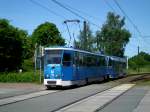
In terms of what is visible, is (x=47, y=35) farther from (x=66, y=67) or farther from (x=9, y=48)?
(x=66, y=67)

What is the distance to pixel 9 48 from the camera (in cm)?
6881

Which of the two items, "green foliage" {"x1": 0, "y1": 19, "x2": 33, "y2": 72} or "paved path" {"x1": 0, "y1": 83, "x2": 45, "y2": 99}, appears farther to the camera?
"green foliage" {"x1": 0, "y1": 19, "x2": 33, "y2": 72}

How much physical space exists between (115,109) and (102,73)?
28640 millimetres

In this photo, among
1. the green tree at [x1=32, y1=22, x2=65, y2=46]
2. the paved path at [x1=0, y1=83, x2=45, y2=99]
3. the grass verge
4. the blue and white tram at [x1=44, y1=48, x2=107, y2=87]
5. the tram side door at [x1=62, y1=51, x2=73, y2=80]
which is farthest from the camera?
the green tree at [x1=32, y1=22, x2=65, y2=46]

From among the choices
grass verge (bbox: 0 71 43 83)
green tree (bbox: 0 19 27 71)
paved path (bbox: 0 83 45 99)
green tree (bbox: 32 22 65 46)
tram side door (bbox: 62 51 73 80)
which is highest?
green tree (bbox: 32 22 65 46)

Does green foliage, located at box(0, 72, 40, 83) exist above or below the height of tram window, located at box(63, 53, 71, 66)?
below

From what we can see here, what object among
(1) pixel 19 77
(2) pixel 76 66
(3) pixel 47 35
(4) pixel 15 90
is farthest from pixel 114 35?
(4) pixel 15 90

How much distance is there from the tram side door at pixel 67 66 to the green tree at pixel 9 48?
3596cm

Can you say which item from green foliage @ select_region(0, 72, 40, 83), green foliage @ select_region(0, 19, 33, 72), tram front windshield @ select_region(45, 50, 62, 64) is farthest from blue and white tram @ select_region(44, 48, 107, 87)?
green foliage @ select_region(0, 19, 33, 72)

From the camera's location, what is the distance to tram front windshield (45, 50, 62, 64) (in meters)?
31.7

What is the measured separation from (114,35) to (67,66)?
7823cm

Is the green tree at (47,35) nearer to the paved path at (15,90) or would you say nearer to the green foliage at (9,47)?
the green foliage at (9,47)

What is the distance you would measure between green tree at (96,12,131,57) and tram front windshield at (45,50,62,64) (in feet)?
249

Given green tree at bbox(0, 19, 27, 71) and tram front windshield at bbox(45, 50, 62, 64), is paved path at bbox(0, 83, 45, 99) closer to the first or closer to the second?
tram front windshield at bbox(45, 50, 62, 64)
